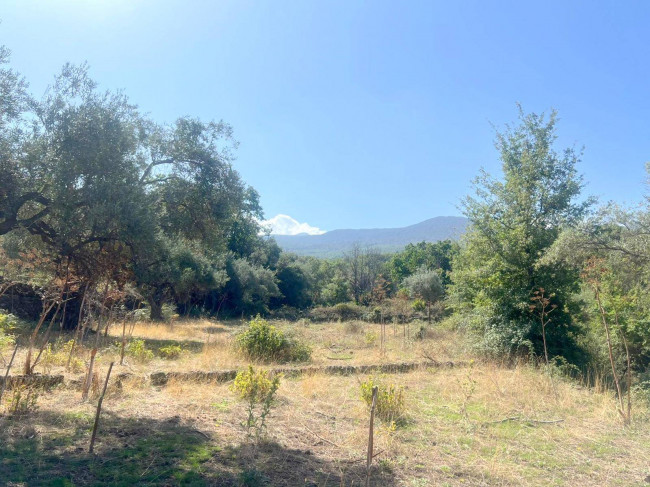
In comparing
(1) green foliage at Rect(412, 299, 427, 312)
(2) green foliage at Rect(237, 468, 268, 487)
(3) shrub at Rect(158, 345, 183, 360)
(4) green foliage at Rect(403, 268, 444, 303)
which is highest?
(4) green foliage at Rect(403, 268, 444, 303)

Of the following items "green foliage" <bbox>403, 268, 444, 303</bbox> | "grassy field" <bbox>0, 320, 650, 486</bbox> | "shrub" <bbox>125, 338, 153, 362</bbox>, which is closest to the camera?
"grassy field" <bbox>0, 320, 650, 486</bbox>

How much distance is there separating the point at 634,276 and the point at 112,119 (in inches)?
461

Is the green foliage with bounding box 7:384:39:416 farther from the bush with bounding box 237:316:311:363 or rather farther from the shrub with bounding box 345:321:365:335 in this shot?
the shrub with bounding box 345:321:365:335

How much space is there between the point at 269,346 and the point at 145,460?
7.27 meters

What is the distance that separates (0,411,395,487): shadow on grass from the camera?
3.83m

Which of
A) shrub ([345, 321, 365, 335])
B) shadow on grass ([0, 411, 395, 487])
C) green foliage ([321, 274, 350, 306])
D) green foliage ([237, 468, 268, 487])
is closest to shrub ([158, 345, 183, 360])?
shadow on grass ([0, 411, 395, 487])

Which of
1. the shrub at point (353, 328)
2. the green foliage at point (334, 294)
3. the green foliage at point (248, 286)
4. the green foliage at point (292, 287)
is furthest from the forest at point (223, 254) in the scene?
the green foliage at point (334, 294)

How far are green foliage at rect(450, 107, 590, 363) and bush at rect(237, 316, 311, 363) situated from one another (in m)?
5.51

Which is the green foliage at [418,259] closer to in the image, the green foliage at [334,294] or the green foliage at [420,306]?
the green foliage at [334,294]

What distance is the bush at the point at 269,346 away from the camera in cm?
1138

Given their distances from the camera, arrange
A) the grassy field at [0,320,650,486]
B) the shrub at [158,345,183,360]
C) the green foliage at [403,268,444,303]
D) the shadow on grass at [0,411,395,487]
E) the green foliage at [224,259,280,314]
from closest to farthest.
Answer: the shadow on grass at [0,411,395,487], the grassy field at [0,320,650,486], the shrub at [158,345,183,360], the green foliage at [403,268,444,303], the green foliage at [224,259,280,314]

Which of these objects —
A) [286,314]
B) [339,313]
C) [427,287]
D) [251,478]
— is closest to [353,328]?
[339,313]

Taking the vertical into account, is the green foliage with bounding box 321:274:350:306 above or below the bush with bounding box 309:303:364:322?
above

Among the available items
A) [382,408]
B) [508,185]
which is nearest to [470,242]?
[508,185]
